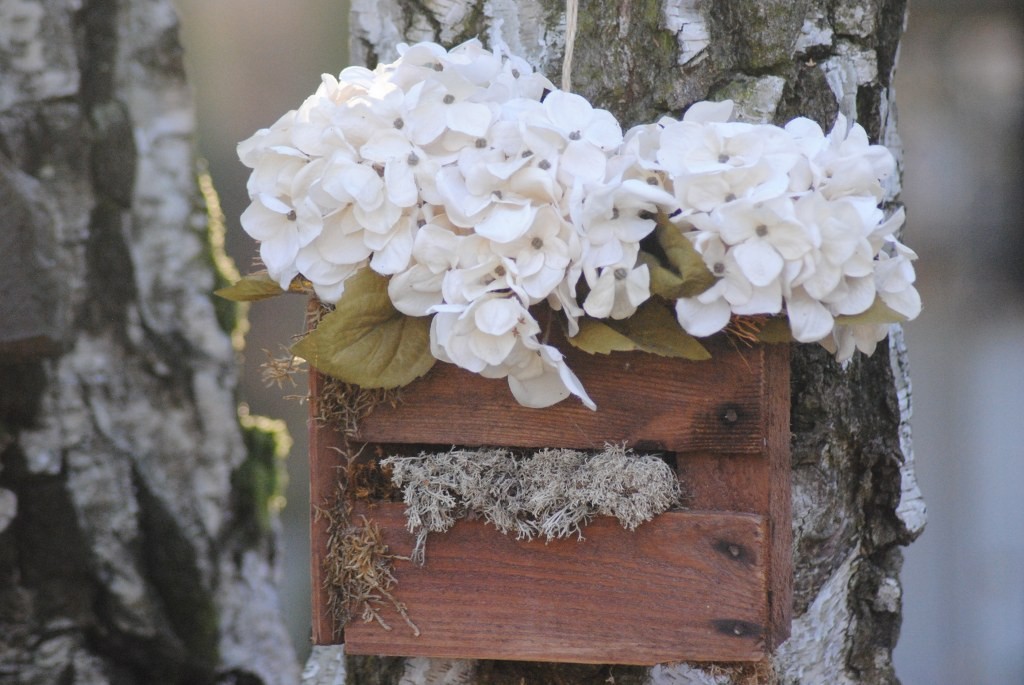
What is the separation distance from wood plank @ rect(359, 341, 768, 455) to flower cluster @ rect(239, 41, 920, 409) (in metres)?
0.05

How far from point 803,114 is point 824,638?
0.64 m

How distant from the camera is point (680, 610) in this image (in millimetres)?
840

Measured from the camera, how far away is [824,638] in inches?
45.9

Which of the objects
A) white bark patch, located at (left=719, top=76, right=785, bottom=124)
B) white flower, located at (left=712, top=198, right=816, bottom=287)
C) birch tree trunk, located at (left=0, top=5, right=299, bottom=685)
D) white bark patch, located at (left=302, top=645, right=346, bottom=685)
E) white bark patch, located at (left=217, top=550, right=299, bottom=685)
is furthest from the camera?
white bark patch, located at (left=217, top=550, right=299, bottom=685)

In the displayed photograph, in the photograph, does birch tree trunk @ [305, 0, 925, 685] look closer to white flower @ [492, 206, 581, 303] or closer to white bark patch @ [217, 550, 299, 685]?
white flower @ [492, 206, 581, 303]

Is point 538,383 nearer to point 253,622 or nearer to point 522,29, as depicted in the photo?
point 522,29

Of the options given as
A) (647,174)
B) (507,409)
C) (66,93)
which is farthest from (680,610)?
(66,93)

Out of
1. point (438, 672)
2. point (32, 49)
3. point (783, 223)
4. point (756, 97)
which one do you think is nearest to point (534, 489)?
point (783, 223)

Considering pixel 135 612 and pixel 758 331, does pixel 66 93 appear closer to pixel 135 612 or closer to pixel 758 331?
pixel 135 612

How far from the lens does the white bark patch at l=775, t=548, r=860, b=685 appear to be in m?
1.15

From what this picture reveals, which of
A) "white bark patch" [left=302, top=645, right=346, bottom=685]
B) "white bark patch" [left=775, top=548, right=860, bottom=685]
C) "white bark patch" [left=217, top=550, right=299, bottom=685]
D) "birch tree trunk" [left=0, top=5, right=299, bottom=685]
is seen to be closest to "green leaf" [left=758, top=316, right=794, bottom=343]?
"white bark patch" [left=775, top=548, right=860, bottom=685]

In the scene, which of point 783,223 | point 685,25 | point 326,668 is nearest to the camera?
point 783,223

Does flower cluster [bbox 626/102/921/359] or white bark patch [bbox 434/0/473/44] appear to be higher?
white bark patch [bbox 434/0/473/44]

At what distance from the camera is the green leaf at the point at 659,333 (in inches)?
30.6
